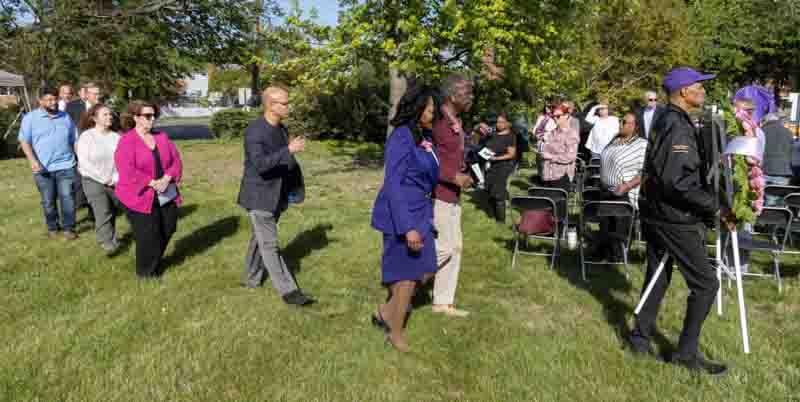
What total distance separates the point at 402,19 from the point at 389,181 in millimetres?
8613

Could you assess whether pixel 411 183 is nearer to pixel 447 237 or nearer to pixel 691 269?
pixel 447 237

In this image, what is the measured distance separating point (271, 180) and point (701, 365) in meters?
3.56

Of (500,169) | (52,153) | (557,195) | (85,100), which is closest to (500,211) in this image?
(500,169)

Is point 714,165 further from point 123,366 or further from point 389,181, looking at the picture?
point 123,366

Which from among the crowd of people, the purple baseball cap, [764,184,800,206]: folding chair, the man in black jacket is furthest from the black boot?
the purple baseball cap

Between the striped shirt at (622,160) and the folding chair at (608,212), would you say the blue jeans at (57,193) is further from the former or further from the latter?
the striped shirt at (622,160)

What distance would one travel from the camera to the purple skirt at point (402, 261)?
14.4 ft

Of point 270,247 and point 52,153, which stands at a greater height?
point 52,153

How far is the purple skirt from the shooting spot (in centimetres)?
439

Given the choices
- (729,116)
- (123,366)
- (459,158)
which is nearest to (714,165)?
(729,116)

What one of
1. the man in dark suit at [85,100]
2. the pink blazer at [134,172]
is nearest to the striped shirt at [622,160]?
the pink blazer at [134,172]

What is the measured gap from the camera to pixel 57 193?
796 centimetres

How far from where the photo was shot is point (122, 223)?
8.73 m

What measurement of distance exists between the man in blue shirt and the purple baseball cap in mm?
6969
